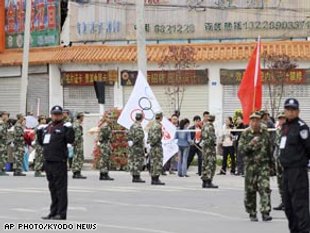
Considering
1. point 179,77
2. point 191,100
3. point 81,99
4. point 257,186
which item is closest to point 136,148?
point 257,186

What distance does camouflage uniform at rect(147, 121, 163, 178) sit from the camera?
2520 centimetres

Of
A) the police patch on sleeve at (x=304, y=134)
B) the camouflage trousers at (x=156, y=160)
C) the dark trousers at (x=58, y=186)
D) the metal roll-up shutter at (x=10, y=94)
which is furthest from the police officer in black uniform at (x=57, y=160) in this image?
the metal roll-up shutter at (x=10, y=94)

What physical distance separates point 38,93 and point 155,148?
1962 centimetres

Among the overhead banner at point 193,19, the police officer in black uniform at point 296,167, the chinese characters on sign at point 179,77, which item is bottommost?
the police officer in black uniform at point 296,167

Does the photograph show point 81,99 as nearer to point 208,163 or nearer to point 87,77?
point 87,77

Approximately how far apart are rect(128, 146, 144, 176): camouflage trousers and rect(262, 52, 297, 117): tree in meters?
13.2

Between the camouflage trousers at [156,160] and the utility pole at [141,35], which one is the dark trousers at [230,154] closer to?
the utility pole at [141,35]

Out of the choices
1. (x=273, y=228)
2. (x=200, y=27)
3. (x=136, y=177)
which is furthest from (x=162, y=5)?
(x=273, y=228)

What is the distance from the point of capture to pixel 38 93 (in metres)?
44.4

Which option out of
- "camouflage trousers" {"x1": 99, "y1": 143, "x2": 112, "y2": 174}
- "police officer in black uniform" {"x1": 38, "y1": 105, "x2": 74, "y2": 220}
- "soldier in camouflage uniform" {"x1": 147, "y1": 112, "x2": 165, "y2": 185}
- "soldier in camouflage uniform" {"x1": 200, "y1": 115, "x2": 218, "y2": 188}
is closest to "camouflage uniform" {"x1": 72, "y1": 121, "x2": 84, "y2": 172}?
"camouflage trousers" {"x1": 99, "y1": 143, "x2": 112, "y2": 174}

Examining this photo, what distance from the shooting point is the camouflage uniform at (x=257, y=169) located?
A: 54.1 feet

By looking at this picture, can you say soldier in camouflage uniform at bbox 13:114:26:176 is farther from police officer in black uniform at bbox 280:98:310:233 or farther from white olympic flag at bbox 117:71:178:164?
police officer in black uniform at bbox 280:98:310:233

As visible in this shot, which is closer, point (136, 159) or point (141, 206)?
point (141, 206)

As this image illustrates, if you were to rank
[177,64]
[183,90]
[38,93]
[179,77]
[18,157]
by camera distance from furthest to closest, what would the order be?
1. [38,93]
2. [183,90]
3. [179,77]
4. [177,64]
5. [18,157]
